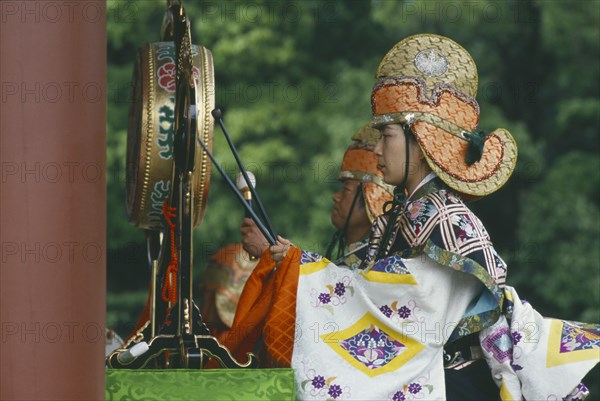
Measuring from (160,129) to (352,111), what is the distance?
6927 mm

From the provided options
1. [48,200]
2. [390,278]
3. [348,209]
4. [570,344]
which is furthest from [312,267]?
[348,209]

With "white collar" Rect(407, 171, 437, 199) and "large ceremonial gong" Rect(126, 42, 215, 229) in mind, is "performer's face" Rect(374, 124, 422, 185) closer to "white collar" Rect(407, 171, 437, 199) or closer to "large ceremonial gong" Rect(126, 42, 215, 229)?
"white collar" Rect(407, 171, 437, 199)

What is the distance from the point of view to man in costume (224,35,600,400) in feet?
12.8

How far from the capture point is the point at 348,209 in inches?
212

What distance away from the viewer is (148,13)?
38.7ft

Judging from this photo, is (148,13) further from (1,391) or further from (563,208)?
(1,391)

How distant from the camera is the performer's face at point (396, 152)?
4105mm

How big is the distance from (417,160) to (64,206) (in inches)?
54.2

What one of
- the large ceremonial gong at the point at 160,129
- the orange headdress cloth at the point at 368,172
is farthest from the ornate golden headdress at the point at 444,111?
the orange headdress cloth at the point at 368,172

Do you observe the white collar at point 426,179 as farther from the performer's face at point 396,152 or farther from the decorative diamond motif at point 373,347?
the decorative diamond motif at point 373,347

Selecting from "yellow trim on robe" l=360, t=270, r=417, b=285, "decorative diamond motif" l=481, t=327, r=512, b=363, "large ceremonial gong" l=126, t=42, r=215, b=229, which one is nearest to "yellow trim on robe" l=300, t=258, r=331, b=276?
"yellow trim on robe" l=360, t=270, r=417, b=285

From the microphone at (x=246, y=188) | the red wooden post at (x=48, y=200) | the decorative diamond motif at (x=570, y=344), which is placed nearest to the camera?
the red wooden post at (x=48, y=200)

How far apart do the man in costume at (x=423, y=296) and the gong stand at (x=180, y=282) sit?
246mm

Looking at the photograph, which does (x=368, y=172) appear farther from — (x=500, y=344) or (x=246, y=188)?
(x=500, y=344)
